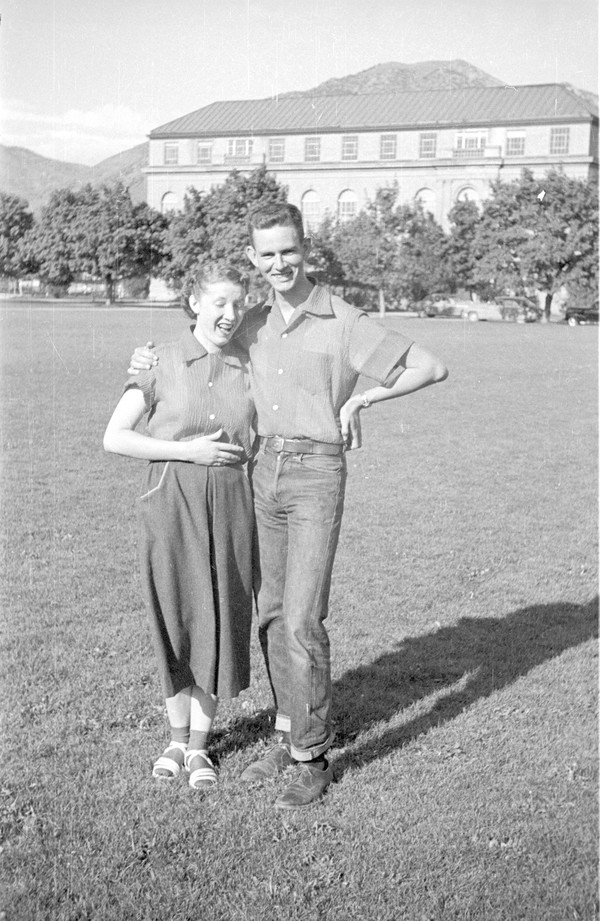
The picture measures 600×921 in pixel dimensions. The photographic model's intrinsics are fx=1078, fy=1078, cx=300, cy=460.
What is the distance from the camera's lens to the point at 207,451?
4.27 m

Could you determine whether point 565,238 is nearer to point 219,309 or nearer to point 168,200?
point 168,200

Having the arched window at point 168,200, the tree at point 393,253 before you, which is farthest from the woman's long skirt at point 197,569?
the arched window at point 168,200

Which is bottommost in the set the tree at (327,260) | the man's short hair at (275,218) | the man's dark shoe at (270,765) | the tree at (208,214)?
the man's dark shoe at (270,765)

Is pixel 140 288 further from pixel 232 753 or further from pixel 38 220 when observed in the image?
pixel 232 753

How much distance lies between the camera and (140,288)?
3098 inches

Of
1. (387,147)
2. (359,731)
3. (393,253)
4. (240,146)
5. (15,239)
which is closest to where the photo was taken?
(359,731)

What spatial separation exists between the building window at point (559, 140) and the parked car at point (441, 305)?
67.6 ft

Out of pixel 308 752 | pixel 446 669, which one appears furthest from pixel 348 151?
pixel 308 752

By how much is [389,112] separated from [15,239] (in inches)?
1437

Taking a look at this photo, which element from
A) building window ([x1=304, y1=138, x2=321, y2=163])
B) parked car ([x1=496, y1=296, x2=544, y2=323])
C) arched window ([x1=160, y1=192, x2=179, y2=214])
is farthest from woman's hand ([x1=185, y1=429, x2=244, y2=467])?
arched window ([x1=160, y1=192, x2=179, y2=214])

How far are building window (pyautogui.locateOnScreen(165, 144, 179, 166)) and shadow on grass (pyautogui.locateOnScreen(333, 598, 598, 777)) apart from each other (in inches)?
3574

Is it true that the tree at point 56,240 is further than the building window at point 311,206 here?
No

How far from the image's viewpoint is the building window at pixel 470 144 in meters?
85.0

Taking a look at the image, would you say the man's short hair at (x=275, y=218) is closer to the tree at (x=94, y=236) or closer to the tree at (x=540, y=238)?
the tree at (x=540, y=238)
